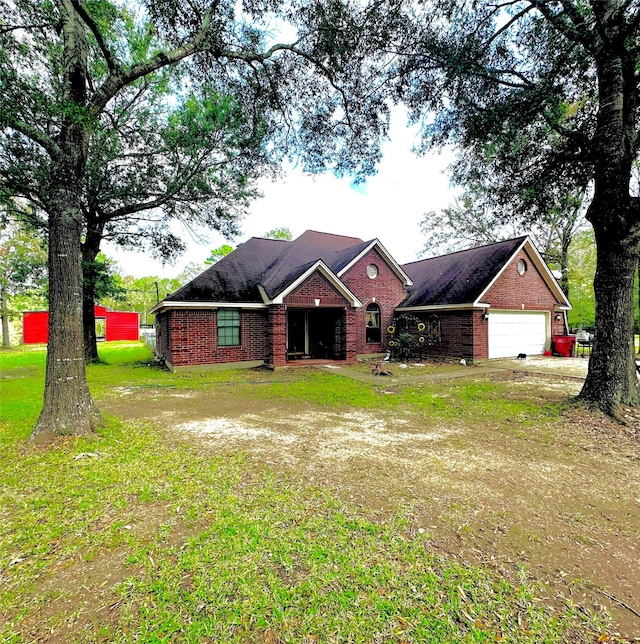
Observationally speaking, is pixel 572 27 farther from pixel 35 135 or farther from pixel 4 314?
pixel 4 314

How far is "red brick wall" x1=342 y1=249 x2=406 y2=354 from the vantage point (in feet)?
57.3

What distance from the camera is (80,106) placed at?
16.1 ft

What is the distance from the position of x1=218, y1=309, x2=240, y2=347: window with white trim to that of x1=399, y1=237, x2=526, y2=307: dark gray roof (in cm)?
938

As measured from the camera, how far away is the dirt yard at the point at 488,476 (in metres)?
2.66

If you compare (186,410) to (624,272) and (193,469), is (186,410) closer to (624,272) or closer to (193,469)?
(193,469)

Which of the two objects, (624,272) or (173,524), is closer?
(173,524)

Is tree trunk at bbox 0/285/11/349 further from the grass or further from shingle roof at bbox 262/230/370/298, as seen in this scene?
the grass

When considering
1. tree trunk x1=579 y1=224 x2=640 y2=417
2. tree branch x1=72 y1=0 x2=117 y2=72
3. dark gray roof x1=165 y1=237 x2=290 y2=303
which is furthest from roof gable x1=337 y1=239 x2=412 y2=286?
tree branch x1=72 y1=0 x2=117 y2=72

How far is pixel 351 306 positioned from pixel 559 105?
982cm

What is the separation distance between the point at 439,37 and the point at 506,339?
13206mm

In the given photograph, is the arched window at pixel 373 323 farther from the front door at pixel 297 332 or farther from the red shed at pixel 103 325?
the red shed at pixel 103 325

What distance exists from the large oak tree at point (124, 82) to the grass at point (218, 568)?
220cm

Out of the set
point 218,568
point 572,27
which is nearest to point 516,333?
point 572,27

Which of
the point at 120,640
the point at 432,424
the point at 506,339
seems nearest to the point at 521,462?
the point at 432,424
